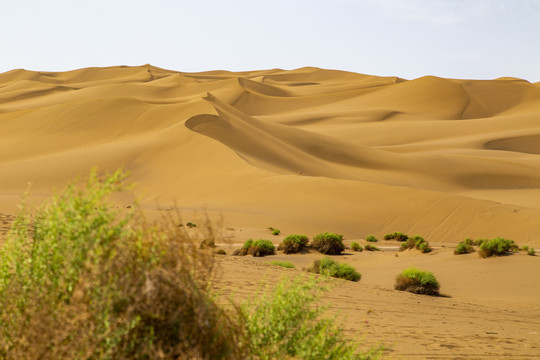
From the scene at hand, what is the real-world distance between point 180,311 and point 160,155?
3779 centimetres

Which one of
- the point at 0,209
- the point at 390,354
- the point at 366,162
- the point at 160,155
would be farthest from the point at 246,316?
the point at 366,162

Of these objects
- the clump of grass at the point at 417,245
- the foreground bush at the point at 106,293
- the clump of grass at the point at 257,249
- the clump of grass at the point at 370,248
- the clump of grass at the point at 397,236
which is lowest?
the clump of grass at the point at 397,236

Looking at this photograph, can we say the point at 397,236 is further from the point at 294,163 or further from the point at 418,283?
the point at 294,163

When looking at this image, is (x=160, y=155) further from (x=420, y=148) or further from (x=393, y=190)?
(x=420, y=148)

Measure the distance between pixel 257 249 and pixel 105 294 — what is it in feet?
52.7

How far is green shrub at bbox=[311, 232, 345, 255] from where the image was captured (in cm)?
2094

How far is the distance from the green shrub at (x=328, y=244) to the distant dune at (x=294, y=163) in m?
5.34

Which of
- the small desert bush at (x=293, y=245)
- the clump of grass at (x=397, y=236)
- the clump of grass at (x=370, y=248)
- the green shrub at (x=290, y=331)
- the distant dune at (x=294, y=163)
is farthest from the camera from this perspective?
the distant dune at (x=294, y=163)

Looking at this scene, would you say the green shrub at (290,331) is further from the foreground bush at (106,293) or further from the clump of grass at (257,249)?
the clump of grass at (257,249)

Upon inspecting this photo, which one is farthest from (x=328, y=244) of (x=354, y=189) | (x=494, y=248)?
(x=354, y=189)

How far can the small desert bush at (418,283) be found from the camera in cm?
1362

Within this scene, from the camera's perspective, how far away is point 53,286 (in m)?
3.74

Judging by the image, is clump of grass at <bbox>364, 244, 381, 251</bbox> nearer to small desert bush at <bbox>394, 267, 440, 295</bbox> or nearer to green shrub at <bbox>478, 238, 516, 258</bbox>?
green shrub at <bbox>478, 238, 516, 258</bbox>

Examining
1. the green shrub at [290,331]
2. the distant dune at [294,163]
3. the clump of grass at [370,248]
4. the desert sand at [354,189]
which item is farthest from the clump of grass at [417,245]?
the green shrub at [290,331]
